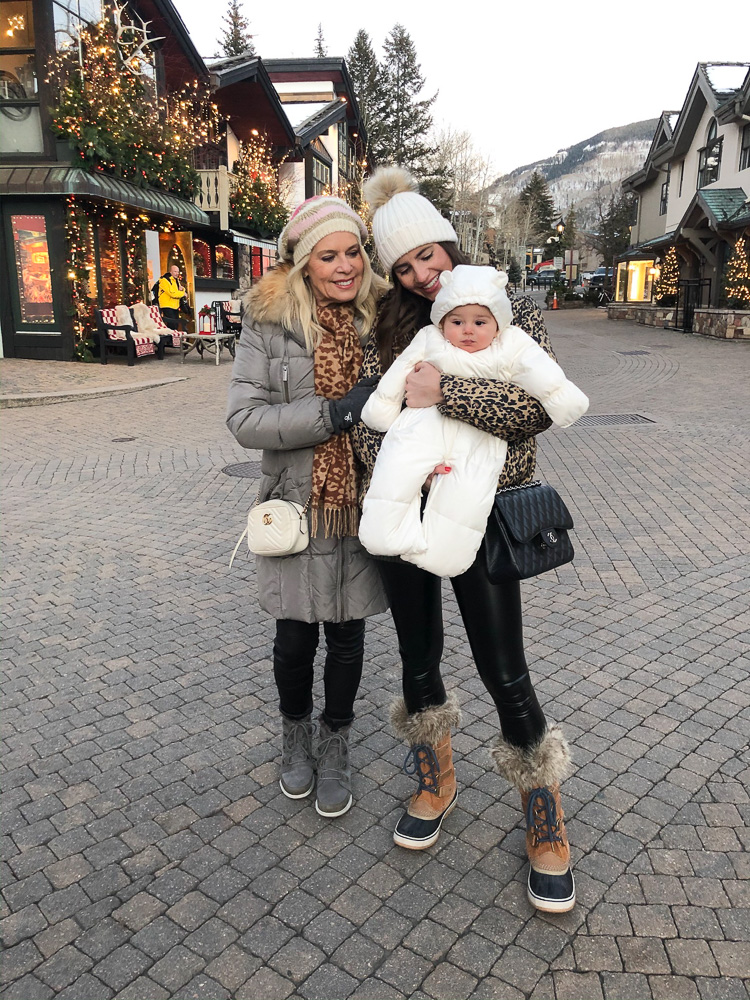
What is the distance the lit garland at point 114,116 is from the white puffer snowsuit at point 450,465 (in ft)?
51.9

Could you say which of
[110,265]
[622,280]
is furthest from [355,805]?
[622,280]

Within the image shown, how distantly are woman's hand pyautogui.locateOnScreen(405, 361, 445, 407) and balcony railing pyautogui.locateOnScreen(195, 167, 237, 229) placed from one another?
21.5m

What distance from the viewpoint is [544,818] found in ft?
8.18

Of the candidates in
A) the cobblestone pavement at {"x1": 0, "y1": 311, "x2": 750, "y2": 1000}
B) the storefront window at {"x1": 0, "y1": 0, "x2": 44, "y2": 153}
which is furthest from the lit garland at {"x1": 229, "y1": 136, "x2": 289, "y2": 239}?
the cobblestone pavement at {"x1": 0, "y1": 311, "x2": 750, "y2": 1000}

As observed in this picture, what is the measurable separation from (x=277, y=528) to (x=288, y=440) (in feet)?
0.99

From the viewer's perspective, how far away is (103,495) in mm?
7297

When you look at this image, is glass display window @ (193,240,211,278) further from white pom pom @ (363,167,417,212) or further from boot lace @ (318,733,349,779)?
boot lace @ (318,733,349,779)

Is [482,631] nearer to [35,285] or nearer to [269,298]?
[269,298]

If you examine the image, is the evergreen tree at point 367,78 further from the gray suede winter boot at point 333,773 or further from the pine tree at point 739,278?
the gray suede winter boot at point 333,773

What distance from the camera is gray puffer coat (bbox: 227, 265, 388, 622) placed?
2.62 meters

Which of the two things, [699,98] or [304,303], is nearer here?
[304,303]

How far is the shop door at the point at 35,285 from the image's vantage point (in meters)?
16.1

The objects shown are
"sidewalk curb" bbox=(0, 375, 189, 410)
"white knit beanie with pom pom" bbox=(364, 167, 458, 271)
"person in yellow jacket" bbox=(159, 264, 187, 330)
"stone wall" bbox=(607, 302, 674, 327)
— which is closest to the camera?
"white knit beanie with pom pom" bbox=(364, 167, 458, 271)

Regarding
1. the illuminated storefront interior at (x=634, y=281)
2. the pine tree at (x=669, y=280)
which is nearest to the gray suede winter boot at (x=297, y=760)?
the pine tree at (x=669, y=280)
